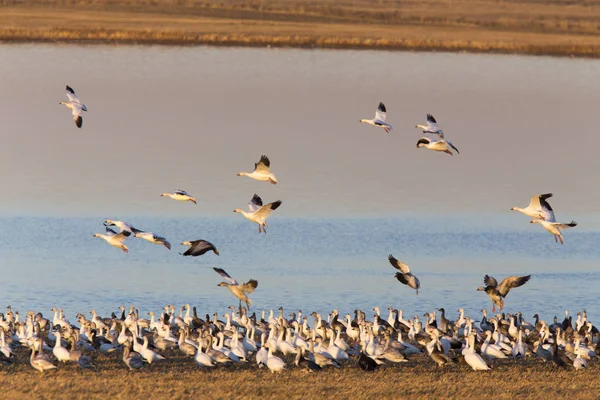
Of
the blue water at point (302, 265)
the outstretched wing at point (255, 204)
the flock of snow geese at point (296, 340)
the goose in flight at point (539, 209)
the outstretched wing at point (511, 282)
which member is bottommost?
the blue water at point (302, 265)

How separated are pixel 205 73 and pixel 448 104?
1547cm

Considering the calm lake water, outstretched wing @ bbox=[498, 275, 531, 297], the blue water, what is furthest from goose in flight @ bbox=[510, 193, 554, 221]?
the calm lake water

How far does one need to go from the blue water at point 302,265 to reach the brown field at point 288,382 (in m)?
7.62

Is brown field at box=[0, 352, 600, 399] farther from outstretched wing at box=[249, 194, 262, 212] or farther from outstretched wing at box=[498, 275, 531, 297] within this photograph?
outstretched wing at box=[249, 194, 262, 212]

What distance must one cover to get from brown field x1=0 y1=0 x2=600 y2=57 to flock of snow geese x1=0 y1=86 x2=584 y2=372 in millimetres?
53533

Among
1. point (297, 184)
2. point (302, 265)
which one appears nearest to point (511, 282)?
point (302, 265)

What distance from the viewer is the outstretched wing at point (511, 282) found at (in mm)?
23688

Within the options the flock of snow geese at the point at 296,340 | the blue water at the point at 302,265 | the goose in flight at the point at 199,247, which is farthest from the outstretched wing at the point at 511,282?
the goose in flight at the point at 199,247

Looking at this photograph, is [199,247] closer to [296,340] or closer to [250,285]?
[250,285]

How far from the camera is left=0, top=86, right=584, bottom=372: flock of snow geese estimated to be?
19906mm

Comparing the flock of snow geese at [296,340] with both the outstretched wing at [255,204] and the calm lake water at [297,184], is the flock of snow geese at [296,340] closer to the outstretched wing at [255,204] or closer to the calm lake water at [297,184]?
the outstretched wing at [255,204]

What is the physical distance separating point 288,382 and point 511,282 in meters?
6.89

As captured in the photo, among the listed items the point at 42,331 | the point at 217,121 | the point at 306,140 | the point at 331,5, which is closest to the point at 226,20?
the point at 331,5

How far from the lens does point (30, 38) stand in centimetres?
7550
